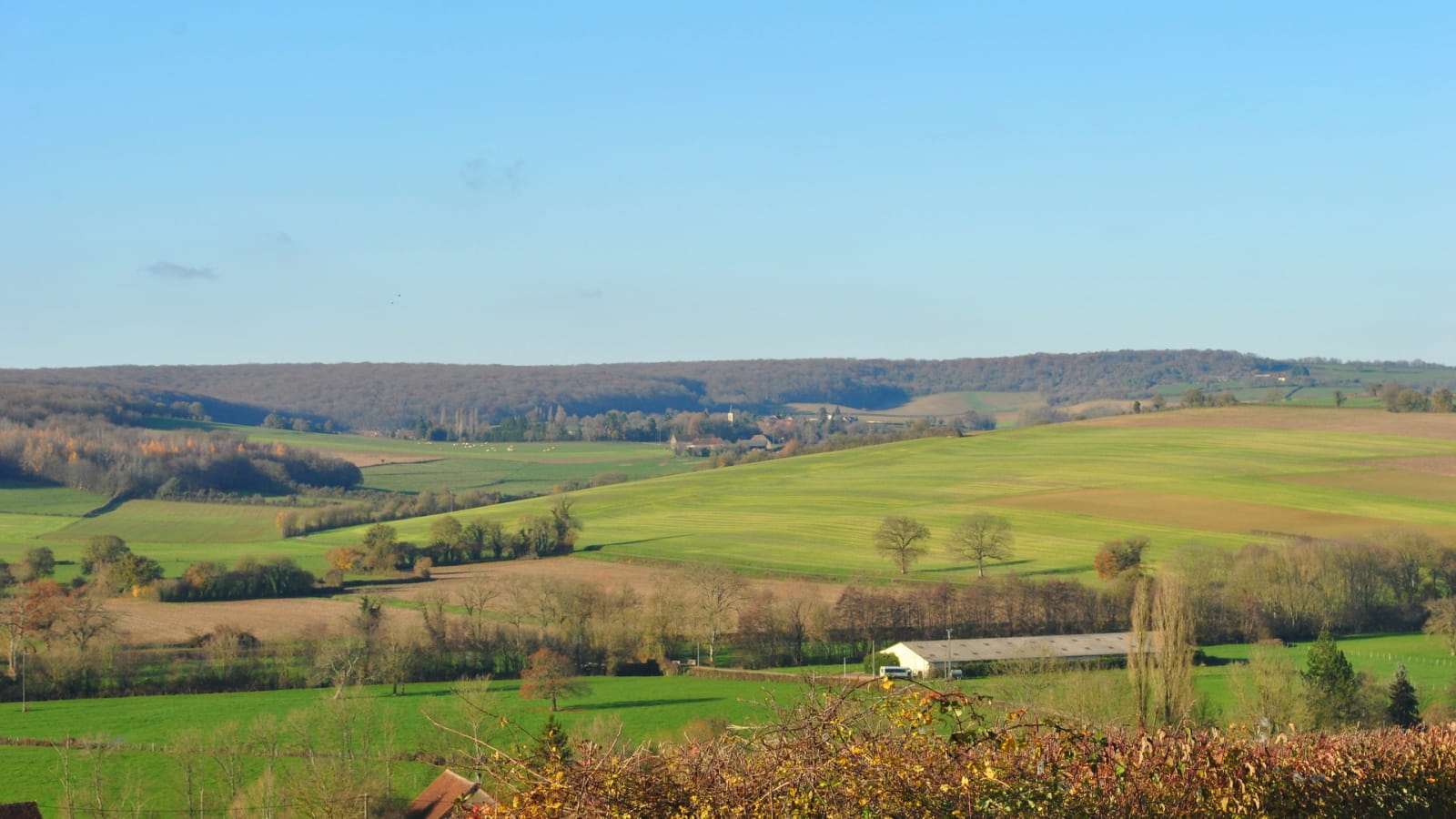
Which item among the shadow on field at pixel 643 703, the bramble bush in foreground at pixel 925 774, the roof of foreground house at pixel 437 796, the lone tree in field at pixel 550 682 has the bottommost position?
the shadow on field at pixel 643 703

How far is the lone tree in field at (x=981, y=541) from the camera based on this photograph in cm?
6238

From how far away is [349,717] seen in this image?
118ft

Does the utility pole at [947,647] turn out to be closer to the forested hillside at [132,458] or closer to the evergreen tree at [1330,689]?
the evergreen tree at [1330,689]

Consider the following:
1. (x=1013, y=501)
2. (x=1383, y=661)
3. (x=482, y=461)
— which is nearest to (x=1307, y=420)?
(x=1013, y=501)

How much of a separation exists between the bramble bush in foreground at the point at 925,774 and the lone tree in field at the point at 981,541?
52.8 meters

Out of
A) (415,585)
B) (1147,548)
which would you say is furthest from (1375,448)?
(415,585)

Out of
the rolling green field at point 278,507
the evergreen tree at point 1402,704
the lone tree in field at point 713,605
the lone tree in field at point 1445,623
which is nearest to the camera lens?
the evergreen tree at point 1402,704

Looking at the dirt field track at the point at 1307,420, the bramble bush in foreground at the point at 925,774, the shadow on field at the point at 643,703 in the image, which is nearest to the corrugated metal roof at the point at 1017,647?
the shadow on field at the point at 643,703

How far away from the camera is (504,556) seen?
7019 cm

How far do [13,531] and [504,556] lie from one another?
92.8 ft

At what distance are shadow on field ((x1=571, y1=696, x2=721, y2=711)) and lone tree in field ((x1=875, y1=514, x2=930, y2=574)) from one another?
21999 millimetres

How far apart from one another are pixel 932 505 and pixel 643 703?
41.8 m

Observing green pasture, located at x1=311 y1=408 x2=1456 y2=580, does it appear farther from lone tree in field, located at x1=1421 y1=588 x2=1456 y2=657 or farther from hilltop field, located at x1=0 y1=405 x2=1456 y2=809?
lone tree in field, located at x1=1421 y1=588 x2=1456 y2=657

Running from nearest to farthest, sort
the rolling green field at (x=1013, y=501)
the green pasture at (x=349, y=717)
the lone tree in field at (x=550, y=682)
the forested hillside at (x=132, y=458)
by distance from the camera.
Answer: the green pasture at (x=349, y=717), the lone tree in field at (x=550, y=682), the rolling green field at (x=1013, y=501), the forested hillside at (x=132, y=458)
